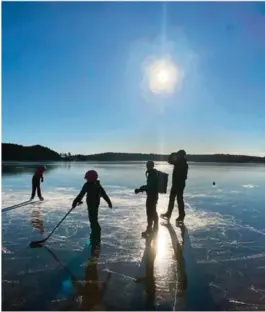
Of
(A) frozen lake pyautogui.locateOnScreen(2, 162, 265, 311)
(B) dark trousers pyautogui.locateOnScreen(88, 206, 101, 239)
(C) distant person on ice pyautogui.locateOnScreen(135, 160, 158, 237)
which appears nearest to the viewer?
(A) frozen lake pyautogui.locateOnScreen(2, 162, 265, 311)

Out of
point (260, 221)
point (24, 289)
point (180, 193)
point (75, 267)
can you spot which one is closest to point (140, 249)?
point (75, 267)

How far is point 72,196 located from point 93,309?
1110cm

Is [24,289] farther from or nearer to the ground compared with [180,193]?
nearer to the ground

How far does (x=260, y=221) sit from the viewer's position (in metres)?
10.3

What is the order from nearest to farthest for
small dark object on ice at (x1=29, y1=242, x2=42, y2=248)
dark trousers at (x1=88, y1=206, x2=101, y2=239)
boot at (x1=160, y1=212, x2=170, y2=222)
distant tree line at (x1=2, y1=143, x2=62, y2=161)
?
small dark object on ice at (x1=29, y1=242, x2=42, y2=248)
dark trousers at (x1=88, y1=206, x2=101, y2=239)
boot at (x1=160, y1=212, x2=170, y2=222)
distant tree line at (x1=2, y1=143, x2=62, y2=161)

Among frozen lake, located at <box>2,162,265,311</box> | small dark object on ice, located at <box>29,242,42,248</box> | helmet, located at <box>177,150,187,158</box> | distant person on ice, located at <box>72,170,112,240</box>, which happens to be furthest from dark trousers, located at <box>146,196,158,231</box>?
small dark object on ice, located at <box>29,242,42,248</box>

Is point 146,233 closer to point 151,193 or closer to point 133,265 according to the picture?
point 151,193

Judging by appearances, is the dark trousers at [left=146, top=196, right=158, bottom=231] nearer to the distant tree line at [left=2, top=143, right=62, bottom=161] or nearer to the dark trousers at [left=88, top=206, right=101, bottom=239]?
the dark trousers at [left=88, top=206, right=101, bottom=239]

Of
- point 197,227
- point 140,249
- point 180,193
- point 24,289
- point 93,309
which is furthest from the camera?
point 180,193

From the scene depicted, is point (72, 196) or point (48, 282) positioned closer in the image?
point (48, 282)

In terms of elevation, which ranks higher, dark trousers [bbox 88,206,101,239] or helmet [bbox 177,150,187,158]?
helmet [bbox 177,150,187,158]

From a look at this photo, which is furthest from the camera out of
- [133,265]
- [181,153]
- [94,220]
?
[181,153]

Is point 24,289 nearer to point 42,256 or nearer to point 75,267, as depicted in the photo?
point 75,267

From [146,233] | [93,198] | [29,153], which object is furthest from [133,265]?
[29,153]
